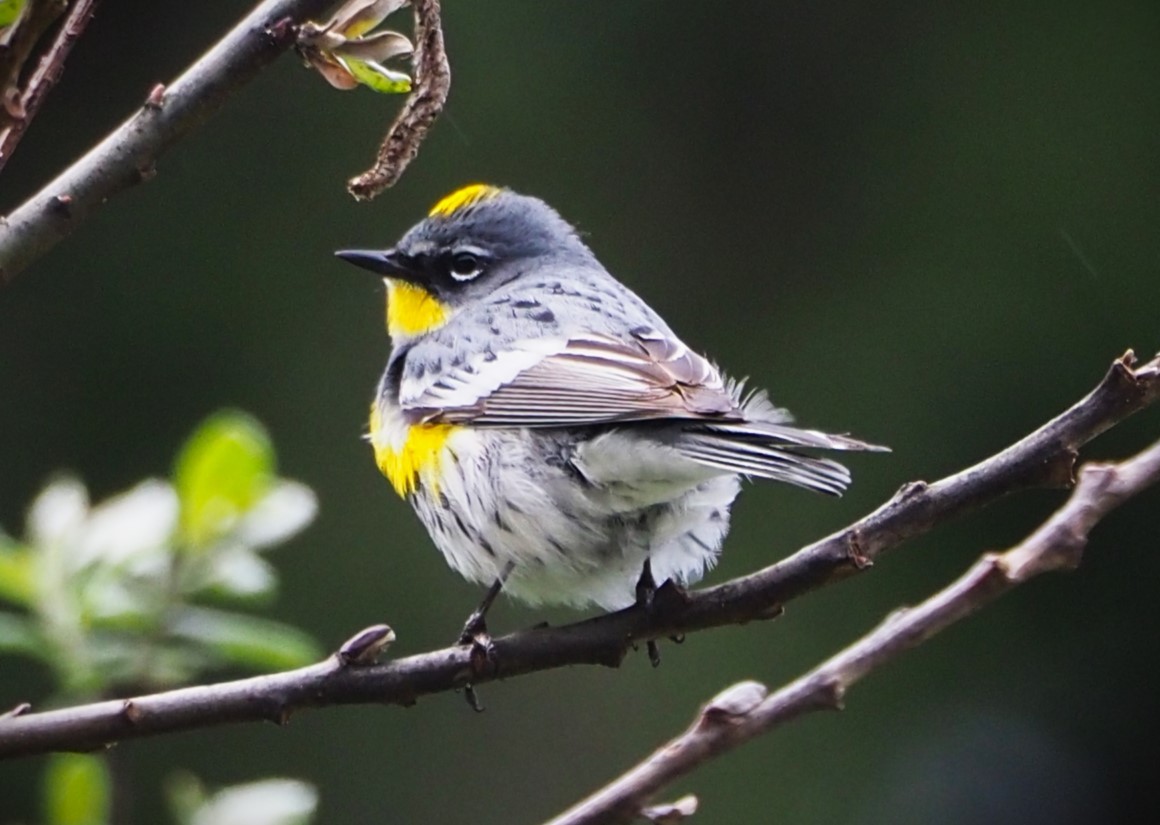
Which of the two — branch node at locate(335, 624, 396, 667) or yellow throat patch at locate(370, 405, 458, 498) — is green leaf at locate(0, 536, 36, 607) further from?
yellow throat patch at locate(370, 405, 458, 498)

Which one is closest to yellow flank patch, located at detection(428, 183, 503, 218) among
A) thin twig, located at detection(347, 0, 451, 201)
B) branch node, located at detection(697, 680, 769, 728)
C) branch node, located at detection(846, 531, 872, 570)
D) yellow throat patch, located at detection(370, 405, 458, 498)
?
yellow throat patch, located at detection(370, 405, 458, 498)

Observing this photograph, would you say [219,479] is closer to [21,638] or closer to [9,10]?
[21,638]

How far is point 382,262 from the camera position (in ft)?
12.3

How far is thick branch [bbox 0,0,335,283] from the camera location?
1688 mm

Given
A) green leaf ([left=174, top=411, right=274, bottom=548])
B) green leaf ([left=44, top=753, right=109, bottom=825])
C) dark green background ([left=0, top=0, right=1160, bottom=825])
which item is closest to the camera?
green leaf ([left=44, top=753, right=109, bottom=825])

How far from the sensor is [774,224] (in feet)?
21.5

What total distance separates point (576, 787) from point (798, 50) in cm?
314

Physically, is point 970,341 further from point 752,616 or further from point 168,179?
point 752,616

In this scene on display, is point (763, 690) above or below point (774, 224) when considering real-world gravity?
below

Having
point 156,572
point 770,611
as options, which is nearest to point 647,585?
point 770,611

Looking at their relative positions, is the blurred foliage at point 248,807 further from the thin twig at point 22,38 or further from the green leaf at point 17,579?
the thin twig at point 22,38

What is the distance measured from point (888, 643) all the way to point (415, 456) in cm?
186

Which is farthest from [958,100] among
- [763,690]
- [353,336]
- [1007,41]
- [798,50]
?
[763,690]

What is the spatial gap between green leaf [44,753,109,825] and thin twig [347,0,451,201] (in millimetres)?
751
